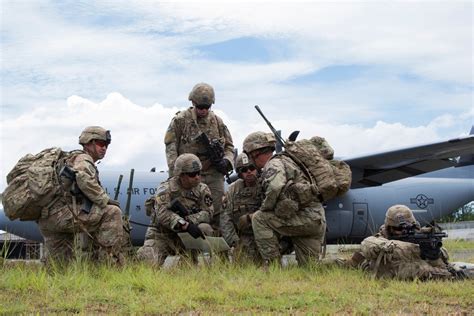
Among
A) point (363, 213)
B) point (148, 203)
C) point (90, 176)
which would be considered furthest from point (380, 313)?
point (363, 213)

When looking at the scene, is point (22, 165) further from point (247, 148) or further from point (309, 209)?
point (309, 209)

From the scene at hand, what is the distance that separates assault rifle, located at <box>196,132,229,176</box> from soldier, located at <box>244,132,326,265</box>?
75cm

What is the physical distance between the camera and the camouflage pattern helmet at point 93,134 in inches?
291

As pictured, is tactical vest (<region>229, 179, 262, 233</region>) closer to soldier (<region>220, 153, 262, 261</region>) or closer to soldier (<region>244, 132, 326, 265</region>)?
soldier (<region>220, 153, 262, 261</region>)

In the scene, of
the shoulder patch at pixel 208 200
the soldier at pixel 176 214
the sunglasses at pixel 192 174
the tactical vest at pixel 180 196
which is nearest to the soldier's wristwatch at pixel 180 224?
the soldier at pixel 176 214

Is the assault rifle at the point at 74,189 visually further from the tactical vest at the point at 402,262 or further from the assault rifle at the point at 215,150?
the tactical vest at the point at 402,262

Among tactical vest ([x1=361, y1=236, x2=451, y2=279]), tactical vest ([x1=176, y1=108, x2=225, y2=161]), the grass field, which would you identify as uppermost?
tactical vest ([x1=176, y1=108, x2=225, y2=161])

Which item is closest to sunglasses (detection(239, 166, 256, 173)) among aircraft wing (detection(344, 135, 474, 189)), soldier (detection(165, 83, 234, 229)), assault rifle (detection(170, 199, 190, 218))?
soldier (detection(165, 83, 234, 229))

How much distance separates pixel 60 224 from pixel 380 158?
8.77 meters

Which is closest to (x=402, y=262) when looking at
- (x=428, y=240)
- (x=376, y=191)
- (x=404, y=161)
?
(x=428, y=240)

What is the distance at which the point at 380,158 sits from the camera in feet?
45.9

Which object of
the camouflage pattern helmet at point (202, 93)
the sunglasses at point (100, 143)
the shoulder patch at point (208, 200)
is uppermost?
the camouflage pattern helmet at point (202, 93)

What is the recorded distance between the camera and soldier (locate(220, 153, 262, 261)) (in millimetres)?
7996

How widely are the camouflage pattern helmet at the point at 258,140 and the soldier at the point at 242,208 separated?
0.24 m
